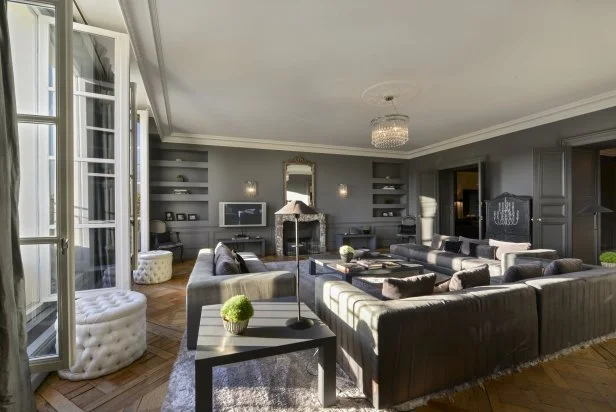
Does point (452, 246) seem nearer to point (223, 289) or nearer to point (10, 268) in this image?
point (223, 289)

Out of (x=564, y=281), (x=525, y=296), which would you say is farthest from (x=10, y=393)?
(x=564, y=281)

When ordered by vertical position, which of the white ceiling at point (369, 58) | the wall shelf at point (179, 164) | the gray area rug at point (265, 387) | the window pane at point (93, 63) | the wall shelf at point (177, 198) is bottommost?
the gray area rug at point (265, 387)

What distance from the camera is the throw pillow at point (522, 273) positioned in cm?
233

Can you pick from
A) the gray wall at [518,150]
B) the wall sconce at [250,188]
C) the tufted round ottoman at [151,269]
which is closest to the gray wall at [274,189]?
the wall sconce at [250,188]

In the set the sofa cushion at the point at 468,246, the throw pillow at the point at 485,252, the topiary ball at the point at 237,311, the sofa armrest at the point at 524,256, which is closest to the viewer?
the topiary ball at the point at 237,311

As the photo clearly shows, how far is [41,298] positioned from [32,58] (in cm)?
160

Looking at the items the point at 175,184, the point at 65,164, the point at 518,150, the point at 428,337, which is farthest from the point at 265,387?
the point at 518,150

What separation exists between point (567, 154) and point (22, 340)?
6.37 metres

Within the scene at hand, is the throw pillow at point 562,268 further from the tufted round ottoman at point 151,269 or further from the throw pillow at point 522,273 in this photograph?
the tufted round ottoman at point 151,269

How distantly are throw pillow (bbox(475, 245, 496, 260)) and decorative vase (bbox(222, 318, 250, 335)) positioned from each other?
394cm

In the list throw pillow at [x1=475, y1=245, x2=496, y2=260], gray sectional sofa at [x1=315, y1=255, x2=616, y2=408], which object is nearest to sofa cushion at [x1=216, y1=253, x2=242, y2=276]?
gray sectional sofa at [x1=315, y1=255, x2=616, y2=408]

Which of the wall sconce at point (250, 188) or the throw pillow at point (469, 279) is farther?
the wall sconce at point (250, 188)

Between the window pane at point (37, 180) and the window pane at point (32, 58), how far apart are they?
0.14m

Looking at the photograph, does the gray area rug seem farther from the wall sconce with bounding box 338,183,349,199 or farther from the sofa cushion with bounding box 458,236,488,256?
the wall sconce with bounding box 338,183,349,199
